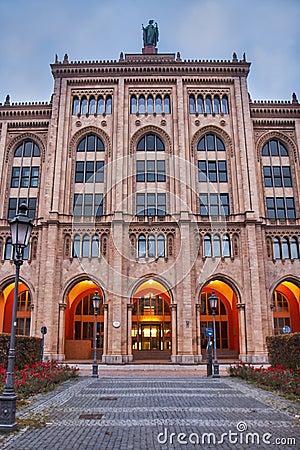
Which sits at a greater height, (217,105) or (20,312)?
(217,105)

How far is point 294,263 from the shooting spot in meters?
35.1

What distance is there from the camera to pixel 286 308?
40125 millimetres

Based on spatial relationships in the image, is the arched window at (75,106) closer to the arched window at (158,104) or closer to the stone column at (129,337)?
the arched window at (158,104)

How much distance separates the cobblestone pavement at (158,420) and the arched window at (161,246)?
18.5 m

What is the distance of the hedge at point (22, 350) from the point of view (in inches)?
703

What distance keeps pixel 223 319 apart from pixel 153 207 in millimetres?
14177

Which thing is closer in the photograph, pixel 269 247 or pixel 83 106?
pixel 269 247

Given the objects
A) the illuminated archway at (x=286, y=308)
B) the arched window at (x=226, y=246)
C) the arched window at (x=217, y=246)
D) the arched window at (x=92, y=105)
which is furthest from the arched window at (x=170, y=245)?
the arched window at (x=92, y=105)

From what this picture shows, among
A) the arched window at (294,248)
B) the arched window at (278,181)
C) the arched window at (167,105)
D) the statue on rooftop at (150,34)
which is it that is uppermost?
the statue on rooftop at (150,34)

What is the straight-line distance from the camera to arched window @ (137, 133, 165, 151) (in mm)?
38281

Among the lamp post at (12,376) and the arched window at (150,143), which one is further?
the arched window at (150,143)

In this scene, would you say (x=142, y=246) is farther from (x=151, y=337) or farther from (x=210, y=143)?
(x=210, y=143)

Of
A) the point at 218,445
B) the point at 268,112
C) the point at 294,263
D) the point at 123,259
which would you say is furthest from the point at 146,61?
the point at 218,445

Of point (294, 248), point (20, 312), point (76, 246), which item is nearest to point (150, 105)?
point (76, 246)
